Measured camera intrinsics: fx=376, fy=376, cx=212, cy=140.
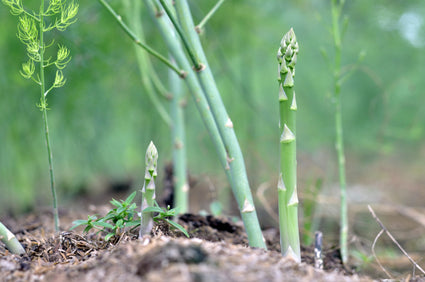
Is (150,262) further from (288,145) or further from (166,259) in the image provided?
(288,145)

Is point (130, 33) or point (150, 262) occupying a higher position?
point (130, 33)

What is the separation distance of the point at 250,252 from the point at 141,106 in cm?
266

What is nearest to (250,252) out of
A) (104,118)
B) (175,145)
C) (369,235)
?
(175,145)

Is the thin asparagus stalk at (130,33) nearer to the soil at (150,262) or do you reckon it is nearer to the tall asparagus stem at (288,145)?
the tall asparagus stem at (288,145)

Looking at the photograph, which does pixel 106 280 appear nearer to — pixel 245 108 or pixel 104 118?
pixel 104 118

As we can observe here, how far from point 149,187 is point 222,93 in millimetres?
2904

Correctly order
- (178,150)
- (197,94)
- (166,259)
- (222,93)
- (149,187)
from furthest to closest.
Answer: (222,93) → (178,150) → (197,94) → (149,187) → (166,259)

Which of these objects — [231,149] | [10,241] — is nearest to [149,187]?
[231,149]

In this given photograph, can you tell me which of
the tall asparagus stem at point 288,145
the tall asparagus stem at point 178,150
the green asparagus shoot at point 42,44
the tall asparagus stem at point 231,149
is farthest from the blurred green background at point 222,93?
the tall asparagus stem at point 288,145

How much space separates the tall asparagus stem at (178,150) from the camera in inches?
59.6

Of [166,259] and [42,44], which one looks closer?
[166,259]

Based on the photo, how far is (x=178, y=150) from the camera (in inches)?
61.1

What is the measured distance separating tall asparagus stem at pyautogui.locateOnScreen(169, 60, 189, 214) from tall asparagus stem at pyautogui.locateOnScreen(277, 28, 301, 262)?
720 millimetres

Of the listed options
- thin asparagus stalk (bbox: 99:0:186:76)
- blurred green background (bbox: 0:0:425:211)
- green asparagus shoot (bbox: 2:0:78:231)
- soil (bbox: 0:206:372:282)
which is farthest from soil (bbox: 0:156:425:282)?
blurred green background (bbox: 0:0:425:211)
